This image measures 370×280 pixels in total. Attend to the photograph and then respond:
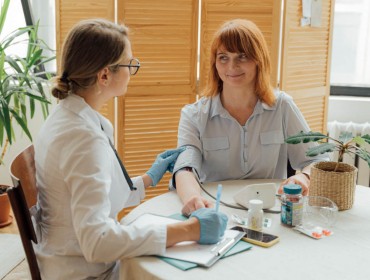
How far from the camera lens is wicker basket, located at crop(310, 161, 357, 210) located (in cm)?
162

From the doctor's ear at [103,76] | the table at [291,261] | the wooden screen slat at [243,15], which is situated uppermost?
the wooden screen slat at [243,15]

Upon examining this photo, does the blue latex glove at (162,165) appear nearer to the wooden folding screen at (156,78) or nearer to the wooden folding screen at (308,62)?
the wooden folding screen at (156,78)

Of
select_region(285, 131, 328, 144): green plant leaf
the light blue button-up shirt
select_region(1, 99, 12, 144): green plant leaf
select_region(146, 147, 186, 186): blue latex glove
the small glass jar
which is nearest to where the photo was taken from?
the small glass jar

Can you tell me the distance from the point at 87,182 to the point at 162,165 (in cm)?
73

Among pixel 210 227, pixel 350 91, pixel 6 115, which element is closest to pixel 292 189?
pixel 210 227

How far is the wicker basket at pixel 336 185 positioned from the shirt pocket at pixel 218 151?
0.46m

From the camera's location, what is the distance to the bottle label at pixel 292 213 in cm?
147

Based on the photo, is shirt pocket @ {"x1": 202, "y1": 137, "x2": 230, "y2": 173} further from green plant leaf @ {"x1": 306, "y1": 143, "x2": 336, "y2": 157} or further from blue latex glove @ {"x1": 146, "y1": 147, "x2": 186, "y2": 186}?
green plant leaf @ {"x1": 306, "y1": 143, "x2": 336, "y2": 157}

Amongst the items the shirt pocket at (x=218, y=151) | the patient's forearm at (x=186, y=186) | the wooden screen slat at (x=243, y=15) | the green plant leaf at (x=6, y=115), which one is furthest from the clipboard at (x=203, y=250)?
the green plant leaf at (x=6, y=115)

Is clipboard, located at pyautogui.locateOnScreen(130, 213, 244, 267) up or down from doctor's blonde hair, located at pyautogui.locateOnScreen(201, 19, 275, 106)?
down

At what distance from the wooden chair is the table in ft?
0.78

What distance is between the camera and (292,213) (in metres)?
1.47

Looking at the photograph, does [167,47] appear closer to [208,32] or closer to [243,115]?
[208,32]

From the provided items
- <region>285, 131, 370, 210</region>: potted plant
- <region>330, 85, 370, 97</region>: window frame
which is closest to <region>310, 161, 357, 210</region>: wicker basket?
<region>285, 131, 370, 210</region>: potted plant
